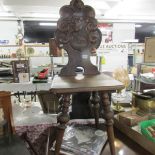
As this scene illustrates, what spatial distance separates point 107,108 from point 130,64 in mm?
6001

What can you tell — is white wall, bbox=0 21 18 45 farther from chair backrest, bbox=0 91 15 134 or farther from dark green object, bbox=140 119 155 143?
dark green object, bbox=140 119 155 143

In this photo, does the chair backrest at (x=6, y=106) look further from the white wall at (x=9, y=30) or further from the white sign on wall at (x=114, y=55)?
the white sign on wall at (x=114, y=55)

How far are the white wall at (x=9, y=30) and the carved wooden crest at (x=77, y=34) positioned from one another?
533cm

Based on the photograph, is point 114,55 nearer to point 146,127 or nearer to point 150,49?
point 150,49

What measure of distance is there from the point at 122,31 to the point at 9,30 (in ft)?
12.1

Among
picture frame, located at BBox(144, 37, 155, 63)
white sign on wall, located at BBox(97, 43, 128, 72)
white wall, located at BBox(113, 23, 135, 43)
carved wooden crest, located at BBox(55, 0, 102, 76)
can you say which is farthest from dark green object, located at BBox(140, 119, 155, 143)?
white wall, located at BBox(113, 23, 135, 43)

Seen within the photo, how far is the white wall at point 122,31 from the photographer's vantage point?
6.60 metres

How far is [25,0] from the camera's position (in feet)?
12.9

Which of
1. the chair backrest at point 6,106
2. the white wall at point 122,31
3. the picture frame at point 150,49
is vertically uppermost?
the white wall at point 122,31

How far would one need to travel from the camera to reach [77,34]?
51.3 inches

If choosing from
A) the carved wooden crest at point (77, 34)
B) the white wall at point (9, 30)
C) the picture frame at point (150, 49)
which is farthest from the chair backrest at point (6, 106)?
the white wall at point (9, 30)

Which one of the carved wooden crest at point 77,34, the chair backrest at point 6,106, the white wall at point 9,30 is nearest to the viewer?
the chair backrest at point 6,106

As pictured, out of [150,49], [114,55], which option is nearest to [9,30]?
[114,55]

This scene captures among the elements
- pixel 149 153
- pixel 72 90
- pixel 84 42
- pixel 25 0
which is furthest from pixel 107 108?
pixel 25 0
